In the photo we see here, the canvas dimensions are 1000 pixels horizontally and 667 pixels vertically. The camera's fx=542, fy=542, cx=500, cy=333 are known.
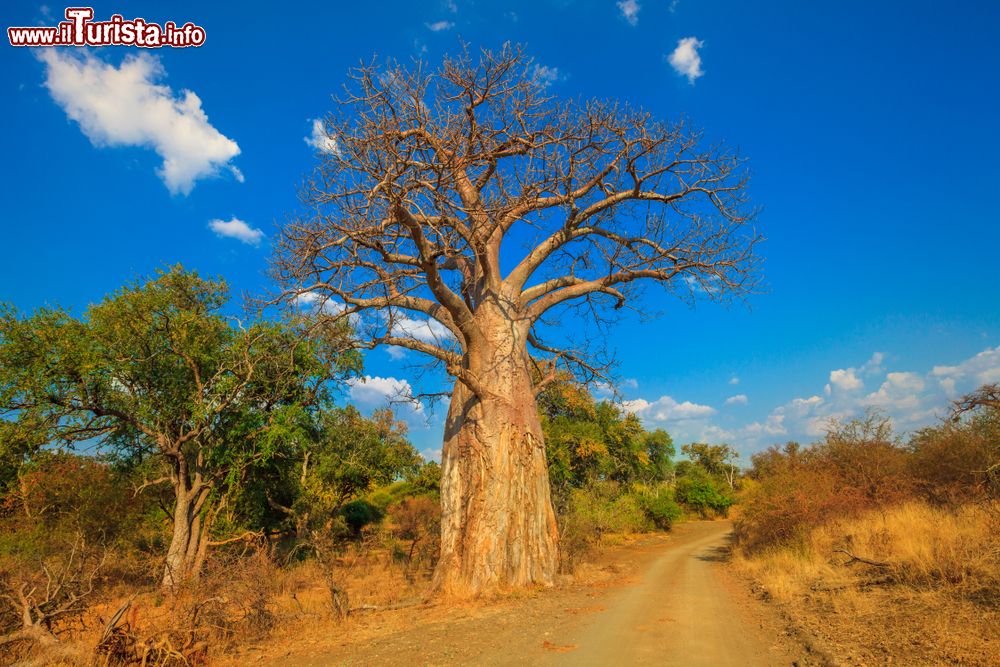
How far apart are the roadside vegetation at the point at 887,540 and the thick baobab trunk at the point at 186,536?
956 cm

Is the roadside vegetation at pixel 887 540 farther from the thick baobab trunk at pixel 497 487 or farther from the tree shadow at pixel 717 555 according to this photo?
the thick baobab trunk at pixel 497 487

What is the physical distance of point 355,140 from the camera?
19.9 ft

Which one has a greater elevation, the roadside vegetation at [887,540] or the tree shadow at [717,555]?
the roadside vegetation at [887,540]

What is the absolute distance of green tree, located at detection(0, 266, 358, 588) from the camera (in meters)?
9.38

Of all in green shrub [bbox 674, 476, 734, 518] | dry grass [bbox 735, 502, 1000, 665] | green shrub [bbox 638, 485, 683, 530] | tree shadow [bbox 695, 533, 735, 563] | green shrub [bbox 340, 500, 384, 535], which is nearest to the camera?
dry grass [bbox 735, 502, 1000, 665]

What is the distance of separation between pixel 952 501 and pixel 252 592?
9.41 metres

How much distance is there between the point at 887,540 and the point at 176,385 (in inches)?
475

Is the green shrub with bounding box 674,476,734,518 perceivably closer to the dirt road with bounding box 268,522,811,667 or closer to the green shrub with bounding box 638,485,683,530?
the green shrub with bounding box 638,485,683,530

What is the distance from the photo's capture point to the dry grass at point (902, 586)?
12.8ft

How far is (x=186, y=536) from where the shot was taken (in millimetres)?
10188

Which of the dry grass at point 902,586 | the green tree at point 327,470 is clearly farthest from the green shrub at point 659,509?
the dry grass at point 902,586

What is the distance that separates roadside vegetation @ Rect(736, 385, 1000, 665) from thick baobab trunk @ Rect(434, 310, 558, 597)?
10.1ft

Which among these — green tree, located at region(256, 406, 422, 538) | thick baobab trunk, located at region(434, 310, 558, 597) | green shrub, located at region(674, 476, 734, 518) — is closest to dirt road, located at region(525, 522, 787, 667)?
thick baobab trunk, located at region(434, 310, 558, 597)

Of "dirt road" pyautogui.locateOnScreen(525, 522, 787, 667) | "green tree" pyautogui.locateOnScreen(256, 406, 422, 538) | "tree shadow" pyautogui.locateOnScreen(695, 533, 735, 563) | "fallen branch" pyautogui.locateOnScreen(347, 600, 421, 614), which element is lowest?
"tree shadow" pyautogui.locateOnScreen(695, 533, 735, 563)
